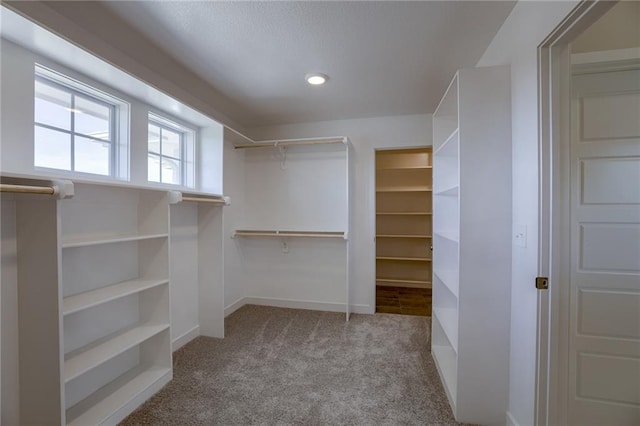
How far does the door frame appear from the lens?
50.6 inches

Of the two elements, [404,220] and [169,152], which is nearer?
[169,152]

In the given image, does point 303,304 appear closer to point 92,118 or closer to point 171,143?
point 171,143

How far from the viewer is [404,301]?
4.00 m

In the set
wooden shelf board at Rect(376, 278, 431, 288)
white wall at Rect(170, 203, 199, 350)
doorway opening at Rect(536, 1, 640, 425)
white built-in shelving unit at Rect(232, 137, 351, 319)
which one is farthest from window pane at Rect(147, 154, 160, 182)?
wooden shelf board at Rect(376, 278, 431, 288)

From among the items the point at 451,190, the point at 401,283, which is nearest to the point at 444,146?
the point at 451,190

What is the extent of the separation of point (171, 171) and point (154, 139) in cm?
32

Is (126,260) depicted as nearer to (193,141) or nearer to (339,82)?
(193,141)

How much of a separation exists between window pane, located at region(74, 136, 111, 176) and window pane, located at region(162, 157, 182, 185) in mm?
533

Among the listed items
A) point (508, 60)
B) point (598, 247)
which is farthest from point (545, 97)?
point (598, 247)

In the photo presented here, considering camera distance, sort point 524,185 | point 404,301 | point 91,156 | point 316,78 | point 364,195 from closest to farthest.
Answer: point 524,185, point 91,156, point 316,78, point 364,195, point 404,301

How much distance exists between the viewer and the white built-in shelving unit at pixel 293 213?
3.46m

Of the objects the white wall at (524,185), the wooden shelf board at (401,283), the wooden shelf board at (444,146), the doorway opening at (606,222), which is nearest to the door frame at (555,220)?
the white wall at (524,185)

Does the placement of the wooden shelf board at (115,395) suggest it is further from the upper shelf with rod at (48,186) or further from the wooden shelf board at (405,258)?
the wooden shelf board at (405,258)

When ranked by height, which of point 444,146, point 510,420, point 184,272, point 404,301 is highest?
point 444,146
